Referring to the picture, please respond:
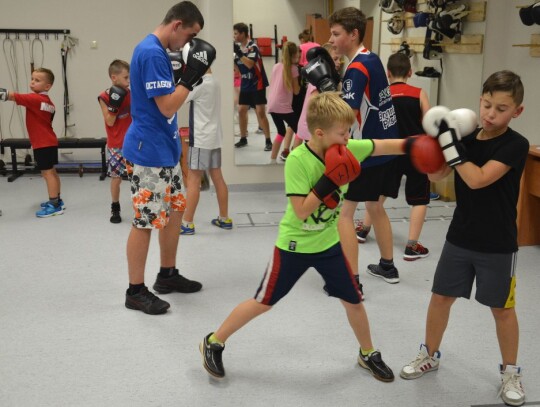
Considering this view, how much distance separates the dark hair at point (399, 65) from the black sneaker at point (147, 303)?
6.86ft

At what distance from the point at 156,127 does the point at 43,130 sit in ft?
8.26

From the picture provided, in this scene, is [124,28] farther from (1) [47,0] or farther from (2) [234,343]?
(2) [234,343]

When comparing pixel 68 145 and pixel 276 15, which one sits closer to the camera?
pixel 276 15

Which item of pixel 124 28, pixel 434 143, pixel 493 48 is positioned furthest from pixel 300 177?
pixel 124 28

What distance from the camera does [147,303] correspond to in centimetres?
321

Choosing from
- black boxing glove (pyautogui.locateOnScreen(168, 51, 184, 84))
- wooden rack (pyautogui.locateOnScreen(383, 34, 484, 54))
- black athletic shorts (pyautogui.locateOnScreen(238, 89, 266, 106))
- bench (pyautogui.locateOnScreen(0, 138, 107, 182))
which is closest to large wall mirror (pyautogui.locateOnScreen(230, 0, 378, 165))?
black athletic shorts (pyautogui.locateOnScreen(238, 89, 266, 106))

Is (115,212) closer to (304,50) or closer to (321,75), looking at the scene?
(304,50)

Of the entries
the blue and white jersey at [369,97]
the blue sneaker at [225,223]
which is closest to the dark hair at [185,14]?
the blue and white jersey at [369,97]

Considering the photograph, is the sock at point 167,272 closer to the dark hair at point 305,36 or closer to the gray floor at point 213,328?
the gray floor at point 213,328

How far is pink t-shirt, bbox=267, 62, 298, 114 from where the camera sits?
219 inches

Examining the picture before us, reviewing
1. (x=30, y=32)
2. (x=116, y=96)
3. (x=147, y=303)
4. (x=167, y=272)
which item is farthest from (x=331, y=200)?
(x=30, y=32)

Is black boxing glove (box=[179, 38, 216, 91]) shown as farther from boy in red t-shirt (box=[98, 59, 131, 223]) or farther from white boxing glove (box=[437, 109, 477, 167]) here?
boy in red t-shirt (box=[98, 59, 131, 223])

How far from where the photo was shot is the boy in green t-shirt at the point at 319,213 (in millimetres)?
2148

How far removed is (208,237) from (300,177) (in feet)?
8.05
